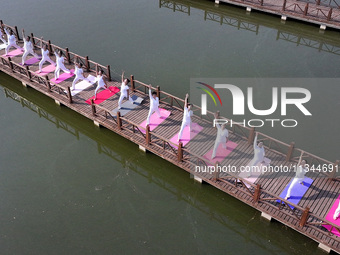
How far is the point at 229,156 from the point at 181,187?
2.68m

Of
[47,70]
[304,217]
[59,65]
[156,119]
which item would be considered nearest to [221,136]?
[156,119]

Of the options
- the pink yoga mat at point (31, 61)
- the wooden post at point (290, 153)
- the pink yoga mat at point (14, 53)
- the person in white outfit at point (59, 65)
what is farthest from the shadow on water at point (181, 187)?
the pink yoga mat at point (14, 53)

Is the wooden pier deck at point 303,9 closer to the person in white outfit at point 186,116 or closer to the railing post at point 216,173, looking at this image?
the person in white outfit at point 186,116

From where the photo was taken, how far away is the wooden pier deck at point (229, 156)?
13.4 metres

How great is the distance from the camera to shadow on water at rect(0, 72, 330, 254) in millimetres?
13891

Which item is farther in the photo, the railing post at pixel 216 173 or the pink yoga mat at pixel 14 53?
the pink yoga mat at pixel 14 53

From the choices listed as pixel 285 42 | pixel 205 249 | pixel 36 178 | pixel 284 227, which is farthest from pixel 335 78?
pixel 36 178

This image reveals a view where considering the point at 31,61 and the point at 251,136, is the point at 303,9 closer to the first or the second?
the point at 251,136

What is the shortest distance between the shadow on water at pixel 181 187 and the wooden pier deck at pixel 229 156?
71 centimetres

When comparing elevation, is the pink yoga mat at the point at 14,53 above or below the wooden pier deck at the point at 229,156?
above

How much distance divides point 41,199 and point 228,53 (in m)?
16.3

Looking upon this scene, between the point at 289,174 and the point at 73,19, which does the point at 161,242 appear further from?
the point at 73,19

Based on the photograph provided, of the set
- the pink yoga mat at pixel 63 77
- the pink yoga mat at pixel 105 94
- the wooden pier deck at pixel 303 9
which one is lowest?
the pink yoga mat at pixel 105 94

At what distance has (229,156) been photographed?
16094 mm
